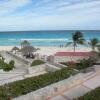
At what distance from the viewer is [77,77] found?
41.3 feet

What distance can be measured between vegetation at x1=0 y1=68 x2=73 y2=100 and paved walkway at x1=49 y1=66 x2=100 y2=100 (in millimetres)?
1562

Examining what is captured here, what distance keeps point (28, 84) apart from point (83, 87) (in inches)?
130

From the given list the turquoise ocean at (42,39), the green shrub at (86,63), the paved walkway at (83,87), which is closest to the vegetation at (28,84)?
the paved walkway at (83,87)

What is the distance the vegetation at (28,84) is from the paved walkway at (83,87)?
5.13 feet

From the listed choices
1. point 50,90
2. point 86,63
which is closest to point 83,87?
point 50,90

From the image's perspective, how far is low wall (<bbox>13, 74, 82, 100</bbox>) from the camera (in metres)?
9.96

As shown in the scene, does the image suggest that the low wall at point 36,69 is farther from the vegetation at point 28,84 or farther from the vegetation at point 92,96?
the vegetation at point 92,96

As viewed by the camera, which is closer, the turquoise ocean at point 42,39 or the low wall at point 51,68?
the low wall at point 51,68

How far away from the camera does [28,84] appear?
11.9m

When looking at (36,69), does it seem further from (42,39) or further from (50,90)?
(42,39)

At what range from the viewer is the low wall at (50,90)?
9.96 m

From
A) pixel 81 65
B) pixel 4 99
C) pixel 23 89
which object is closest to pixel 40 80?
pixel 23 89

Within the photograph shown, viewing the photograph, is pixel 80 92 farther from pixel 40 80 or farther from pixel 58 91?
pixel 40 80

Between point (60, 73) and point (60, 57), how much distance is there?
9310 millimetres
